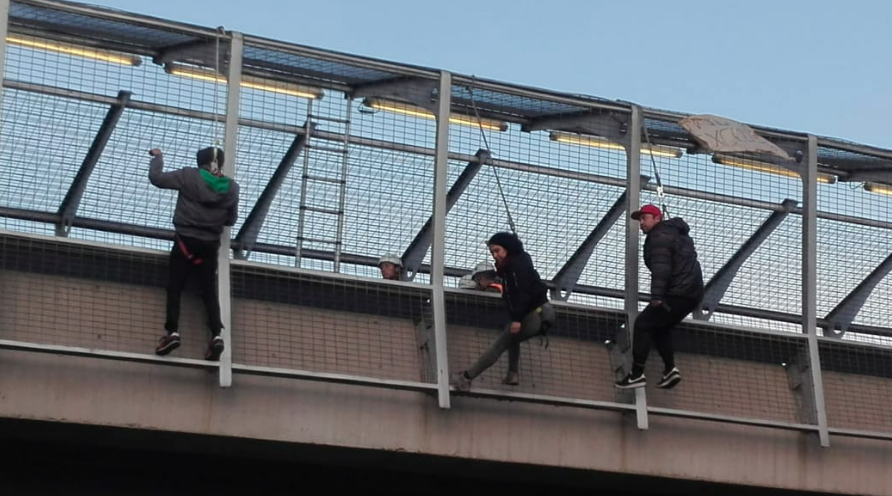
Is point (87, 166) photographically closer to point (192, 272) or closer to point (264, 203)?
point (192, 272)

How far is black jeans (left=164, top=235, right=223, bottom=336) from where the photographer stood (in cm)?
1373

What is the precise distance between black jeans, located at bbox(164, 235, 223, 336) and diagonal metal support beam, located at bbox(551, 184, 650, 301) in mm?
3789

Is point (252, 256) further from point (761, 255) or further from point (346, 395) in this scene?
point (761, 255)

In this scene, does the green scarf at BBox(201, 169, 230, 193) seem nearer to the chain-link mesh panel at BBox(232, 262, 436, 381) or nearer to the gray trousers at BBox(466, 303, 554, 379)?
the chain-link mesh panel at BBox(232, 262, 436, 381)

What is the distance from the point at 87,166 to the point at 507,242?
3.64m

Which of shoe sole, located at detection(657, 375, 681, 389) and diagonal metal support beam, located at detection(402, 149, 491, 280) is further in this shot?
diagonal metal support beam, located at detection(402, 149, 491, 280)

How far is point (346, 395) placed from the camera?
561 inches

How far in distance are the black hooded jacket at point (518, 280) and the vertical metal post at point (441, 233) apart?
0.49 m

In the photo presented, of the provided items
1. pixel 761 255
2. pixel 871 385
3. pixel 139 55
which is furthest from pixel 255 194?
pixel 871 385

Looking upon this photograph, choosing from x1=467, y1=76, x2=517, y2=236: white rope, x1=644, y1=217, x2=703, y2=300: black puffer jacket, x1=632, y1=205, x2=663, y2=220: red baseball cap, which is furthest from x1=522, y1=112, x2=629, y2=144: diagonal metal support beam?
x1=644, y1=217, x2=703, y2=300: black puffer jacket

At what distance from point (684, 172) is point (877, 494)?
11.5 ft

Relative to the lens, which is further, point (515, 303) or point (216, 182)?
point (515, 303)

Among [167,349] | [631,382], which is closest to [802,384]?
[631,382]

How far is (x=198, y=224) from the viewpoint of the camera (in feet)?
45.5
